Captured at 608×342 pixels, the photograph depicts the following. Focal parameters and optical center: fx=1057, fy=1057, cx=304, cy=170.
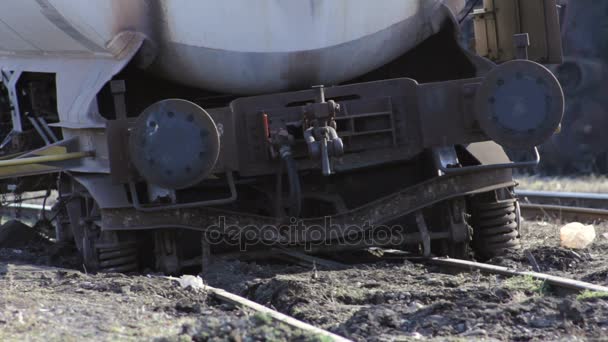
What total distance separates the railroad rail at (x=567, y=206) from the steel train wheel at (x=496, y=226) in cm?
228

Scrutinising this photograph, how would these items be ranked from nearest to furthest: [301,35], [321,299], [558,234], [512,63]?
[321,299] → [512,63] → [301,35] → [558,234]

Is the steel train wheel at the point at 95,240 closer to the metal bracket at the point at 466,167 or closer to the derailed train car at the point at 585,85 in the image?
the metal bracket at the point at 466,167

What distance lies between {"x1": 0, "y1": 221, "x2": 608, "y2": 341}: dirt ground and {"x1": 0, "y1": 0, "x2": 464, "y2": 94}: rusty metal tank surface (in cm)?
130

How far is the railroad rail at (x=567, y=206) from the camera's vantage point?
31.4 feet

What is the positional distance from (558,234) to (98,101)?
375 cm

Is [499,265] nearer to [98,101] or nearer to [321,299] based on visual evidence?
[321,299]

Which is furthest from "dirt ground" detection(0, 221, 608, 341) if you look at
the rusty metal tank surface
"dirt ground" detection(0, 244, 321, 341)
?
the rusty metal tank surface

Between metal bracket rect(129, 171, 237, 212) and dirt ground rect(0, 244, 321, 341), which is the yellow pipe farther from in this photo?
dirt ground rect(0, 244, 321, 341)

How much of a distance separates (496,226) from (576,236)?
0.57 meters

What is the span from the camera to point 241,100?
A: 22.1 feet

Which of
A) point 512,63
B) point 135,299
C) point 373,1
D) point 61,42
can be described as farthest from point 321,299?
point 61,42

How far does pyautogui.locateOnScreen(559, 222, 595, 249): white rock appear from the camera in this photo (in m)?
7.39

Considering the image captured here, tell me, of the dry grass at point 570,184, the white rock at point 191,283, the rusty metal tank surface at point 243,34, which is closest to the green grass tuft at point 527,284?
the white rock at point 191,283

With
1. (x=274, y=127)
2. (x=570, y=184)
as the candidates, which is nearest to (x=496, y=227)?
(x=274, y=127)
